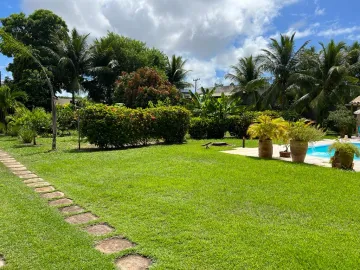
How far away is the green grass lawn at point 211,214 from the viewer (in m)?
2.90

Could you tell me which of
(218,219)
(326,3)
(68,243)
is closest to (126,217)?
(68,243)

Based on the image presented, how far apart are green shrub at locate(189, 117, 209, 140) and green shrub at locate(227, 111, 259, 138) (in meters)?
1.53

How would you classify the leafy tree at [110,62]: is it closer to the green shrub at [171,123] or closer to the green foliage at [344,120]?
the green shrub at [171,123]

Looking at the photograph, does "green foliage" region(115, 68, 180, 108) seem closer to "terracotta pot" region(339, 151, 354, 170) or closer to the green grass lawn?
the green grass lawn

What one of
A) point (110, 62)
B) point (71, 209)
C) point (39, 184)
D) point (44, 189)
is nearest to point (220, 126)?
point (39, 184)

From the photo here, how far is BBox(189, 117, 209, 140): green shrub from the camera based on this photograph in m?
16.9

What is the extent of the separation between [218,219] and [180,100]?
61.3ft

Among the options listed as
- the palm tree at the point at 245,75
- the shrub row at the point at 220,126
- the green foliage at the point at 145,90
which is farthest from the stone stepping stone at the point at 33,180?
the palm tree at the point at 245,75

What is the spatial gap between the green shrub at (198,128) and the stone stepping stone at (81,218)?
12966 mm

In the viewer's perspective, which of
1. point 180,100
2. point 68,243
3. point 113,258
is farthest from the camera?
point 180,100

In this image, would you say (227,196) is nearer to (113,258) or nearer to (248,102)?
(113,258)

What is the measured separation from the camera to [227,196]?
489 cm

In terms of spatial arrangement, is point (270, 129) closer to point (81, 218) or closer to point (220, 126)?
point (81, 218)

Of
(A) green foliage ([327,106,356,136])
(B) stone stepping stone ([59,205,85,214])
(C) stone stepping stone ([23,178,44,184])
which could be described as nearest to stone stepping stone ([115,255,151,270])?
(B) stone stepping stone ([59,205,85,214])
